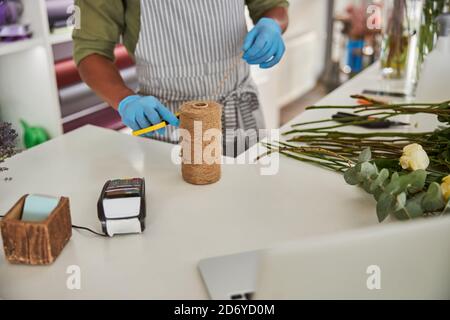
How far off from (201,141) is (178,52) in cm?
59

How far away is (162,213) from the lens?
3.24 feet

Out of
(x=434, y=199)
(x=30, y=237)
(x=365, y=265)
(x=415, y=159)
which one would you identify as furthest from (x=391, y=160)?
(x=30, y=237)

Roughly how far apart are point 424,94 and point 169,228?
0.84 meters

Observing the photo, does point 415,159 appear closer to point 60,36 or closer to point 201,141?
point 201,141

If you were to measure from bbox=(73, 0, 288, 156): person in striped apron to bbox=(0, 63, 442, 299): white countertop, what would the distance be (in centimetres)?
23

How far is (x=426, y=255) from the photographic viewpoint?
557 millimetres

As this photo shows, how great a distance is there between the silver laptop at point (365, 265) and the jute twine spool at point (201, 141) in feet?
1.67

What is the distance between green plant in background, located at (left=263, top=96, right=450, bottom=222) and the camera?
85 cm

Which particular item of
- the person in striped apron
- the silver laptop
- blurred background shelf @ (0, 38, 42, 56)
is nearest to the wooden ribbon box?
the silver laptop

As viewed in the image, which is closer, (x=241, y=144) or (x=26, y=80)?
(x=241, y=144)

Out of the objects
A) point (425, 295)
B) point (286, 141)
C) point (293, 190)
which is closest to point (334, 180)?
point (293, 190)

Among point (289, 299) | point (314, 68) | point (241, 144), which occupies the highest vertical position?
point (289, 299)

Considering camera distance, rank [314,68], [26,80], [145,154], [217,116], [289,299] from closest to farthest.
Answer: [289,299]
[217,116]
[145,154]
[26,80]
[314,68]

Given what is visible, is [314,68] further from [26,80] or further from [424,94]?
[424,94]
